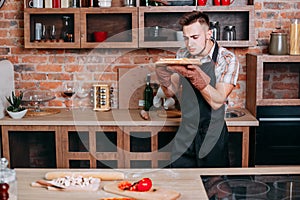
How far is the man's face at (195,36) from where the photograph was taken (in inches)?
141

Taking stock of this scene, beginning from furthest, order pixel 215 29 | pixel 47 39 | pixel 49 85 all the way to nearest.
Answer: pixel 49 85 < pixel 47 39 < pixel 215 29

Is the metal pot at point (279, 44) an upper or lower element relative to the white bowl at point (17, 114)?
upper

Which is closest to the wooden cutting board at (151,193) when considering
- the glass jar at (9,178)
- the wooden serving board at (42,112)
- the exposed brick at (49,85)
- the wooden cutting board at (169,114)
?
the glass jar at (9,178)

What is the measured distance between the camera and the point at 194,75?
11.4ft

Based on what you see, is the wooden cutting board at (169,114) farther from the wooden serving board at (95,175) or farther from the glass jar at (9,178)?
the glass jar at (9,178)

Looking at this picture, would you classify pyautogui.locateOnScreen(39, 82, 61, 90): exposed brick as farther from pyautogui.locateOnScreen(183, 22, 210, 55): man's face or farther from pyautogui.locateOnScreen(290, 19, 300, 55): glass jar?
pyautogui.locateOnScreen(290, 19, 300, 55): glass jar

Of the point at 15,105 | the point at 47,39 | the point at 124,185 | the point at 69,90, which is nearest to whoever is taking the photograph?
the point at 124,185

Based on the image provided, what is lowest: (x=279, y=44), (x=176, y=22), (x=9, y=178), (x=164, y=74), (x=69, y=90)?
(x=9, y=178)

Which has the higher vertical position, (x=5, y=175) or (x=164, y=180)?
(x=5, y=175)

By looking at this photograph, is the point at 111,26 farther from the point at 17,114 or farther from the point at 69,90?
the point at 17,114

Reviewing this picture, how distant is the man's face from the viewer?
3.59m

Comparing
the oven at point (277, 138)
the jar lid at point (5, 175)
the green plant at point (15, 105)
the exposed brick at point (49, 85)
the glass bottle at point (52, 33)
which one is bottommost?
the oven at point (277, 138)

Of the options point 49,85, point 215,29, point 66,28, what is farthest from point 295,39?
point 49,85

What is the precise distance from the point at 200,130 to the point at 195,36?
678 mm
